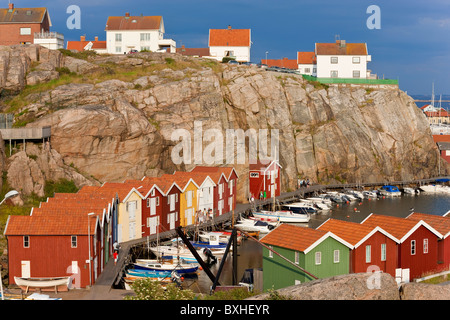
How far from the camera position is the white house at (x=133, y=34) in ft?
327

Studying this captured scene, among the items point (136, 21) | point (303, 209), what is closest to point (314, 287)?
point (303, 209)

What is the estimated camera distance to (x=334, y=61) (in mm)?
108938

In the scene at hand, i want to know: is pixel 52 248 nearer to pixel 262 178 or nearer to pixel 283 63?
pixel 262 178

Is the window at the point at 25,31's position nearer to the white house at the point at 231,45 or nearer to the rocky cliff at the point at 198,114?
the rocky cliff at the point at 198,114

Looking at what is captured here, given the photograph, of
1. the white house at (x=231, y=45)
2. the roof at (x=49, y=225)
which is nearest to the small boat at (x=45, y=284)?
the roof at (x=49, y=225)

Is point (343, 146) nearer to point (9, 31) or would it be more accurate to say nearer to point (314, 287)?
point (9, 31)

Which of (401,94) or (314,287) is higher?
(401,94)

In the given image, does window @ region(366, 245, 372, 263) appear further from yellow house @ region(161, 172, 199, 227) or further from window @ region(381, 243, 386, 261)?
yellow house @ region(161, 172, 199, 227)

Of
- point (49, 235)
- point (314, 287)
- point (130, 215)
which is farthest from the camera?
point (130, 215)

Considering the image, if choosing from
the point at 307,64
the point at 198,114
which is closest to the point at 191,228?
the point at 198,114

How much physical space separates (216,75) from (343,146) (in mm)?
23843

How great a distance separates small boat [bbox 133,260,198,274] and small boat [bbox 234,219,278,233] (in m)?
18.6

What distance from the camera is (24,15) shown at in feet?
300

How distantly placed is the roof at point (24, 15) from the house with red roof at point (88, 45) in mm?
7662
